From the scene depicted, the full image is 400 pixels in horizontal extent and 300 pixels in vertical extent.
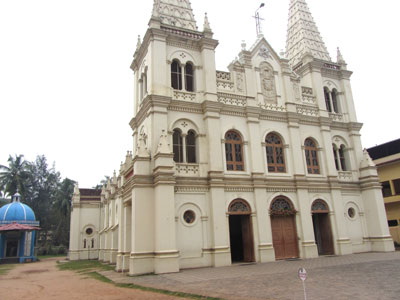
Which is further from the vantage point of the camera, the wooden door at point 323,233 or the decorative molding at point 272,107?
the decorative molding at point 272,107

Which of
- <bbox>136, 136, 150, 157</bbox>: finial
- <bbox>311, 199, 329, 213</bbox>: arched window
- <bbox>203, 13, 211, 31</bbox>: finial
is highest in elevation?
<bbox>203, 13, 211, 31</bbox>: finial

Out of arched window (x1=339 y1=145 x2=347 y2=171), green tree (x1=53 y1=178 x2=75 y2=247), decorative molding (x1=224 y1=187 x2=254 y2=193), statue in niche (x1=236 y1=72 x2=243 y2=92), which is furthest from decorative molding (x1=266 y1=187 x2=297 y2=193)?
green tree (x1=53 y1=178 x2=75 y2=247)

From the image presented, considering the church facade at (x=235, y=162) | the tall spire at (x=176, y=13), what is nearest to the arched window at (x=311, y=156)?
the church facade at (x=235, y=162)

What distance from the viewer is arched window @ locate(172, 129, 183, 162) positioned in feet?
64.2

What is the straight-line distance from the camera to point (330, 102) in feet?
85.5

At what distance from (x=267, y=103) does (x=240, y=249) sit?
10370mm

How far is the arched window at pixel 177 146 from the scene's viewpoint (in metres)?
Result: 19.6

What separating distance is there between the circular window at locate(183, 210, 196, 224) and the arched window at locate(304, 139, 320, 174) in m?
9.32

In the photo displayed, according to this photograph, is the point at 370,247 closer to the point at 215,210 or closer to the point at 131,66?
the point at 215,210

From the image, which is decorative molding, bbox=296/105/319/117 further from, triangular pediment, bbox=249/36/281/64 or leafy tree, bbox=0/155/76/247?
leafy tree, bbox=0/155/76/247

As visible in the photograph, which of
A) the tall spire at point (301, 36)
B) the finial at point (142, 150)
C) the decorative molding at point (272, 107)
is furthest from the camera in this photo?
the tall spire at point (301, 36)

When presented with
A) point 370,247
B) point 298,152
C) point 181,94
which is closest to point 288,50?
point 298,152

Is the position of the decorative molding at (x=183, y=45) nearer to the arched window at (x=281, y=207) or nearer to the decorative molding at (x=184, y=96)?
the decorative molding at (x=184, y=96)

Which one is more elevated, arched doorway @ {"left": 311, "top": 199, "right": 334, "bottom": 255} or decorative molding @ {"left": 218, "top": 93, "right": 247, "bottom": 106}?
decorative molding @ {"left": 218, "top": 93, "right": 247, "bottom": 106}
